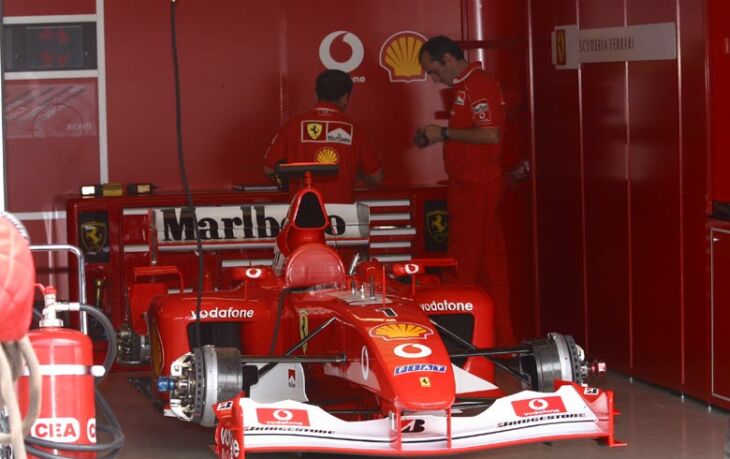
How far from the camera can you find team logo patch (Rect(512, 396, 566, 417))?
528 cm

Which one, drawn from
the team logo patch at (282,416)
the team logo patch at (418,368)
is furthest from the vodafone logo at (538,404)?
the team logo patch at (282,416)

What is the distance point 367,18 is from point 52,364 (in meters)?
5.31

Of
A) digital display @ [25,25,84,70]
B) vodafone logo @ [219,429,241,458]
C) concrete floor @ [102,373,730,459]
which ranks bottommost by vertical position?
concrete floor @ [102,373,730,459]

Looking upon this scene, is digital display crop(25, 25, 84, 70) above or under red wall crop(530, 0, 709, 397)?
above

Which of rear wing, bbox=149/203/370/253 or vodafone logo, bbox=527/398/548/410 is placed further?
rear wing, bbox=149/203/370/253

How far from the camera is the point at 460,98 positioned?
8.29 metres

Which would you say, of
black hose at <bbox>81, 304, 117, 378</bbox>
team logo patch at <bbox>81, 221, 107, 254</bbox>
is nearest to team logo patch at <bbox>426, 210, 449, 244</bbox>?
team logo patch at <bbox>81, 221, 107, 254</bbox>

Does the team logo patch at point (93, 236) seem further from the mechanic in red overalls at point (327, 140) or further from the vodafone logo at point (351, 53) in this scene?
the vodafone logo at point (351, 53)

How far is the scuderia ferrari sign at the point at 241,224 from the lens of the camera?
7.37 m

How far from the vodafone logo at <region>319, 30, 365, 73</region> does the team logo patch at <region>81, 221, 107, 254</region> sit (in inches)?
73.7

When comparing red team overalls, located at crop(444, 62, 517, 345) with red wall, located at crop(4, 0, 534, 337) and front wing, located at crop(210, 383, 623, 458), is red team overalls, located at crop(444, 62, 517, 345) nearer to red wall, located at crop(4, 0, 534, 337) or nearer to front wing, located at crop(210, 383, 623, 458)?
red wall, located at crop(4, 0, 534, 337)

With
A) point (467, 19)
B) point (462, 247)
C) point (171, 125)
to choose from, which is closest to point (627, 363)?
point (462, 247)

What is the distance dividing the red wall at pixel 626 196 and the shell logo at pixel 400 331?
203 cm

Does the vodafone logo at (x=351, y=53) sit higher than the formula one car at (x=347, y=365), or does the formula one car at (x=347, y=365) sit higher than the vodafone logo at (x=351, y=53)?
the vodafone logo at (x=351, y=53)
